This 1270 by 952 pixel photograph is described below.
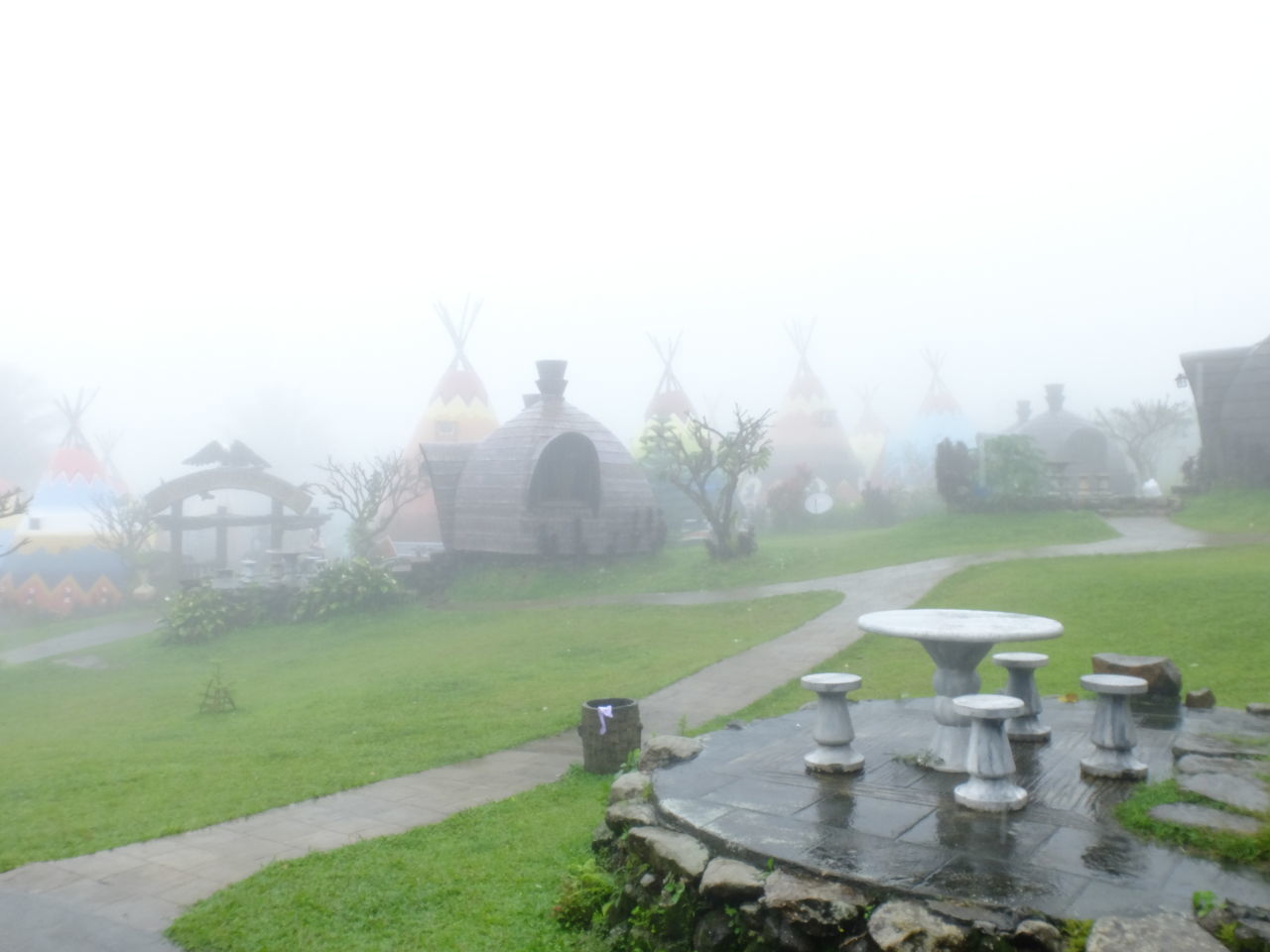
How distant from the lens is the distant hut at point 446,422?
94.2 ft

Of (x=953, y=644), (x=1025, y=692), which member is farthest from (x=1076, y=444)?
(x=953, y=644)

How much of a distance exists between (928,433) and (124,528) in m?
28.2

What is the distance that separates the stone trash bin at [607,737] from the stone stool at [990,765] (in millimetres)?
2685

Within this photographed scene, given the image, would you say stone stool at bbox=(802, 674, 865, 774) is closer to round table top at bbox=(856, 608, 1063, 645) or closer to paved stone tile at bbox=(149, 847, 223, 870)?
round table top at bbox=(856, 608, 1063, 645)

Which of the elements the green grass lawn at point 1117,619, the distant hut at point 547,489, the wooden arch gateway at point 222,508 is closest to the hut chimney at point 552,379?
the distant hut at point 547,489

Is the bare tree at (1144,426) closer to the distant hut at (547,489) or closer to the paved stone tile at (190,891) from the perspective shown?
the distant hut at (547,489)

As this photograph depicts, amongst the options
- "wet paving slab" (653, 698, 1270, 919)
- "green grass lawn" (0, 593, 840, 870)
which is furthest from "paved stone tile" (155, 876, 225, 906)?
"wet paving slab" (653, 698, 1270, 919)

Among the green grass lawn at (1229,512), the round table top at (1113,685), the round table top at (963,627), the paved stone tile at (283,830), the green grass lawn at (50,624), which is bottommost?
the paved stone tile at (283,830)

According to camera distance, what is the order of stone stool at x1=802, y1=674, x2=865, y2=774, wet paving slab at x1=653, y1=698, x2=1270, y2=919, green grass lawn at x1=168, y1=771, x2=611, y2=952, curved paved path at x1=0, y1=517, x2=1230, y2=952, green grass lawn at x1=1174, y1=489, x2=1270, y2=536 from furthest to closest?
green grass lawn at x1=1174, y1=489, x2=1270, y2=536 < stone stool at x1=802, y1=674, x2=865, y2=774 < curved paved path at x1=0, y1=517, x2=1230, y2=952 < green grass lawn at x1=168, y1=771, x2=611, y2=952 < wet paving slab at x1=653, y1=698, x2=1270, y2=919

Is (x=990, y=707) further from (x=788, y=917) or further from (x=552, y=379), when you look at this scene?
(x=552, y=379)

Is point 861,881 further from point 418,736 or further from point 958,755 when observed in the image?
point 418,736

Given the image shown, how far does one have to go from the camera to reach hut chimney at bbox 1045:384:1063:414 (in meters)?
33.9

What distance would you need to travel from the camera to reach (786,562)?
60.7 feet

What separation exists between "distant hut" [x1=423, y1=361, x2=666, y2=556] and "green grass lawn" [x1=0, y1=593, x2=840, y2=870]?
2.78 m
